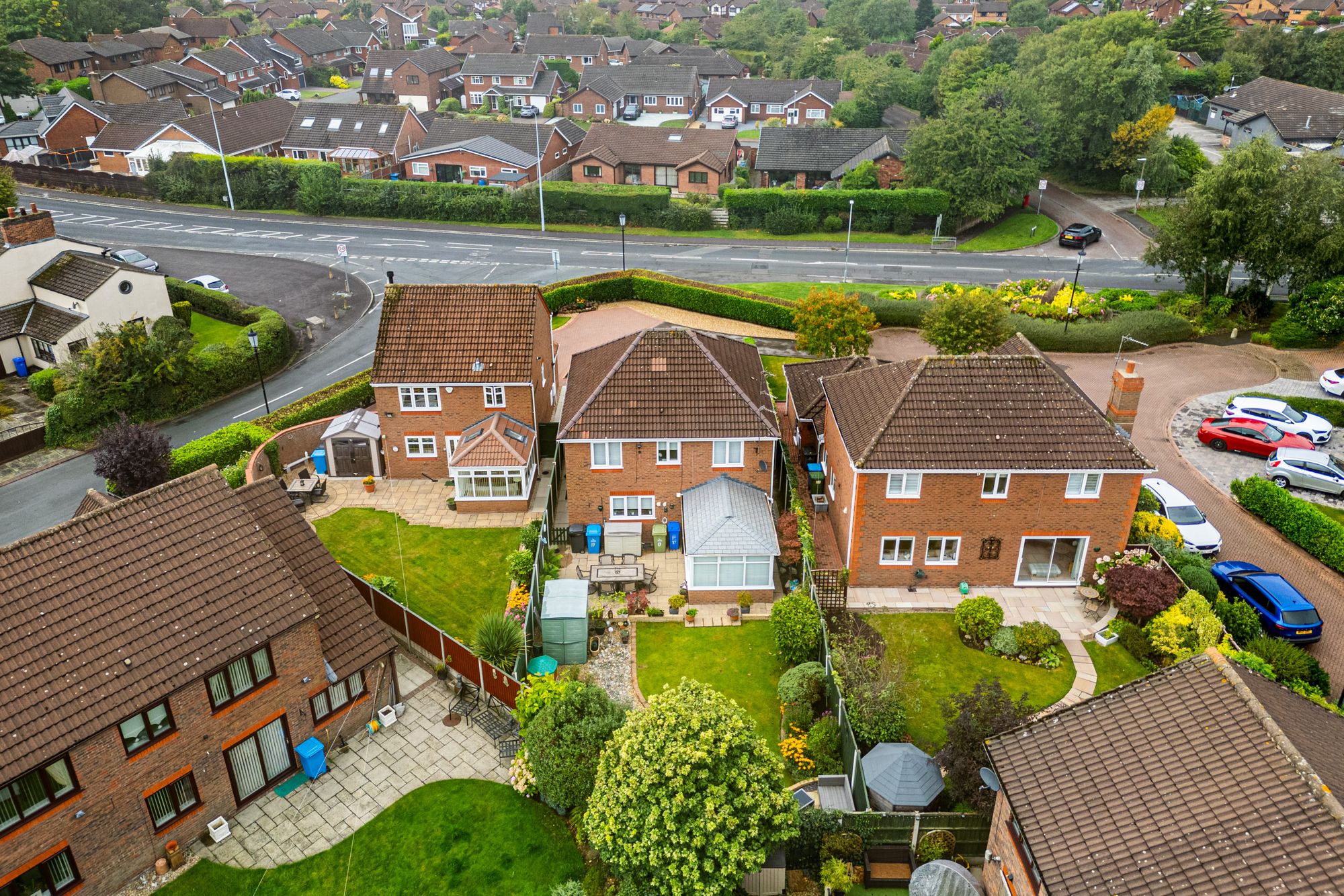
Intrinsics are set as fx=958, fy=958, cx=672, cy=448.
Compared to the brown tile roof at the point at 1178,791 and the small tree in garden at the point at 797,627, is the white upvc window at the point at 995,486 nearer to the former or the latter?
the small tree in garden at the point at 797,627

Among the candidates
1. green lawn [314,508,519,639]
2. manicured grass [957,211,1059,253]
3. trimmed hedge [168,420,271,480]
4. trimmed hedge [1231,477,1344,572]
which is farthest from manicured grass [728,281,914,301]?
trimmed hedge [168,420,271,480]

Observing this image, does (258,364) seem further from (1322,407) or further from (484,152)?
(1322,407)

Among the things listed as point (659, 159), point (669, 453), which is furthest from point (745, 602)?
point (659, 159)

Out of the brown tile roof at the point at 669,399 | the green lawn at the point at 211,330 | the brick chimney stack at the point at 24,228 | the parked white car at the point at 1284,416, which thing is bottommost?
the green lawn at the point at 211,330

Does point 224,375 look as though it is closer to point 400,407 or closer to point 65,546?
point 400,407

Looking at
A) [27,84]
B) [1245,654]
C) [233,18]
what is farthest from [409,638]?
[233,18]

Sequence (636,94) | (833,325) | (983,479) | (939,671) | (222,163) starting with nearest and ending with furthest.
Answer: (939,671), (983,479), (833,325), (222,163), (636,94)

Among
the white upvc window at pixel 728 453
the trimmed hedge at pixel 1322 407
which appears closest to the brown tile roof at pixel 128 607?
the white upvc window at pixel 728 453
